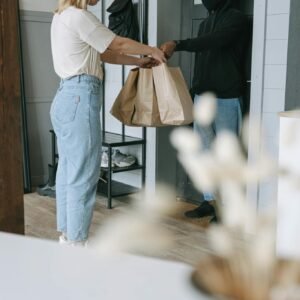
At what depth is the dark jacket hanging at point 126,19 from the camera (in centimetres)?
427

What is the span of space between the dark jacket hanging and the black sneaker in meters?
1.39

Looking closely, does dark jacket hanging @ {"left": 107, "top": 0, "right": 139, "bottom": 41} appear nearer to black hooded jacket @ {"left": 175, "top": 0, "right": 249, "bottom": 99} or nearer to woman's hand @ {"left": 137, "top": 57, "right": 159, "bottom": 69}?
black hooded jacket @ {"left": 175, "top": 0, "right": 249, "bottom": 99}

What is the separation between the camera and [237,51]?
364 cm

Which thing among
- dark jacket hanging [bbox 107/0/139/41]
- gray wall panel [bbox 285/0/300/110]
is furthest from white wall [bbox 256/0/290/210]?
dark jacket hanging [bbox 107/0/139/41]

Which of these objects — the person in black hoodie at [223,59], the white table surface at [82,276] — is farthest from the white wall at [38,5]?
the white table surface at [82,276]

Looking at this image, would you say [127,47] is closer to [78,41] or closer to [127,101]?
[78,41]

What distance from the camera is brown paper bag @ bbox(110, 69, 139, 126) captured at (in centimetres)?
347

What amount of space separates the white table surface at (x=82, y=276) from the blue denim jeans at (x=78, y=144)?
159 centimetres

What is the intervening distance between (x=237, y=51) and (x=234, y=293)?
3215mm

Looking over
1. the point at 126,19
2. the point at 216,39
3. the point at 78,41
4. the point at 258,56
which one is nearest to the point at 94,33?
the point at 78,41

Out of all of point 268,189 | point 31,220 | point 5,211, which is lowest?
point 31,220

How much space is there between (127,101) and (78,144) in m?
0.81

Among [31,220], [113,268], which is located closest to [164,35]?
[31,220]

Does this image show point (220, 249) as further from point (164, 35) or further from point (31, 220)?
point (164, 35)
